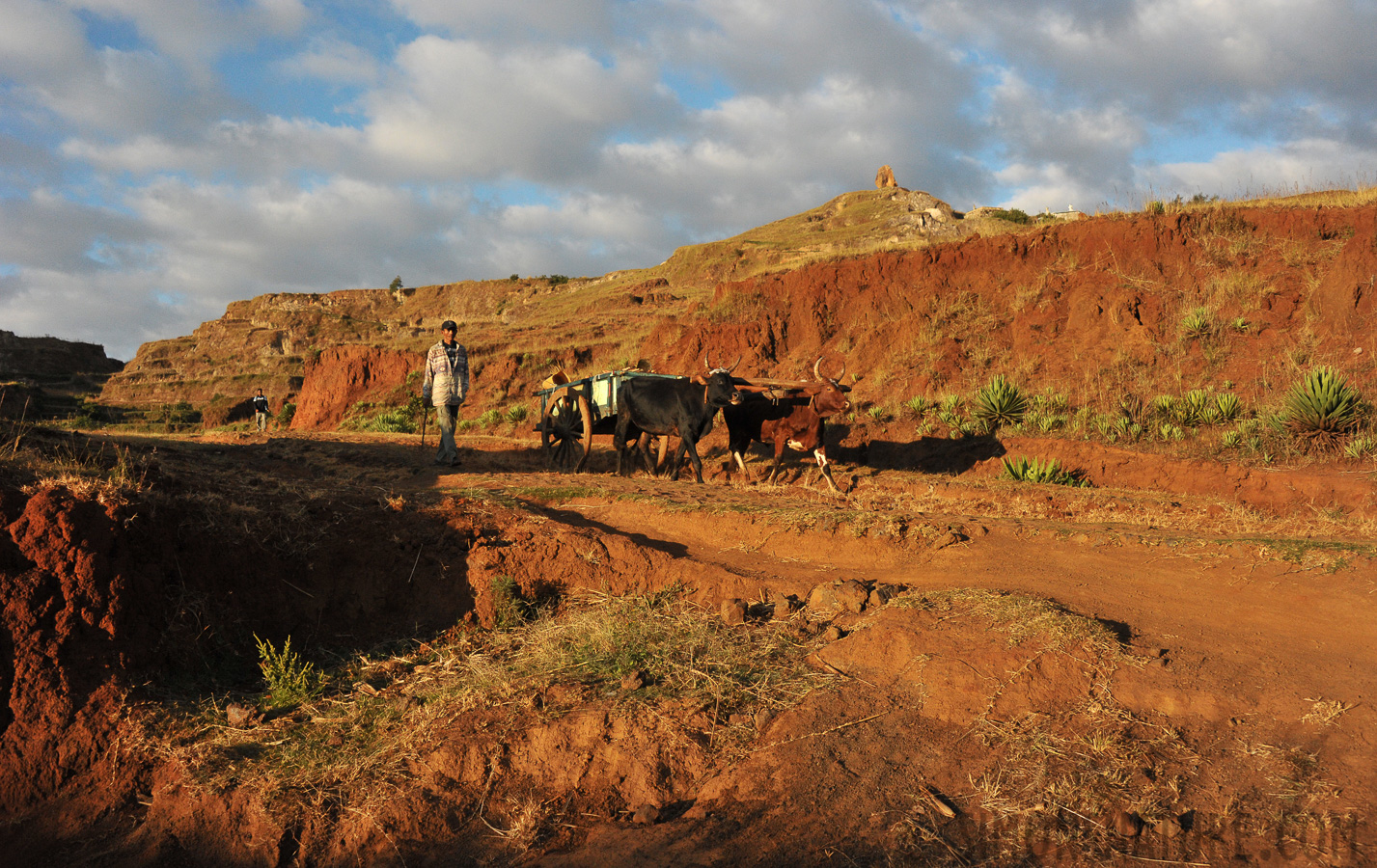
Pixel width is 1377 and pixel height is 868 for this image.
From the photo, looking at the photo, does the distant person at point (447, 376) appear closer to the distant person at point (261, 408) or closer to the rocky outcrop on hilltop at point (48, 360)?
the distant person at point (261, 408)

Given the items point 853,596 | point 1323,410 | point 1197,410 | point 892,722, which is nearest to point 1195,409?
point 1197,410

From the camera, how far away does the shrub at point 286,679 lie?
14.4ft

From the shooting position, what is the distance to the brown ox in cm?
1211

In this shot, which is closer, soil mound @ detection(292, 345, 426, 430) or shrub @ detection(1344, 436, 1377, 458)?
shrub @ detection(1344, 436, 1377, 458)

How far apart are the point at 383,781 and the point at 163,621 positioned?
1.84 m

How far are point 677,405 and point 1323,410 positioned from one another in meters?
9.20

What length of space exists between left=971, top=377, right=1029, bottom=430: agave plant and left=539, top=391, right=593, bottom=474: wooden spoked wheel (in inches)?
285

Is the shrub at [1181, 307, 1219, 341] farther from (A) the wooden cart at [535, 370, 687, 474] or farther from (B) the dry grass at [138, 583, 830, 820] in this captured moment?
(B) the dry grass at [138, 583, 830, 820]

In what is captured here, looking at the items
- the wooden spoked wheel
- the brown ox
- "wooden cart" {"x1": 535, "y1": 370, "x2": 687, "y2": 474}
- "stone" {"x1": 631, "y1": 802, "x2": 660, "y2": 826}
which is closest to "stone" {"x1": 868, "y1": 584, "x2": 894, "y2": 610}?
"stone" {"x1": 631, "y1": 802, "x2": 660, "y2": 826}

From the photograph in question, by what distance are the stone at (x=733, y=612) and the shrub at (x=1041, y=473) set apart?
25.3ft

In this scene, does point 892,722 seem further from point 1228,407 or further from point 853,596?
point 1228,407

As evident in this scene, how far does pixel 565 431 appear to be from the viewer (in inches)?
545

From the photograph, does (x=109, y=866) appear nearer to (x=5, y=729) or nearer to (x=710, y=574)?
(x=5, y=729)

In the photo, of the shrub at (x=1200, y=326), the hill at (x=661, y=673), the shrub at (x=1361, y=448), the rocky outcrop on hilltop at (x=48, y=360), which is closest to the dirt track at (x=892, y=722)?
the hill at (x=661, y=673)
